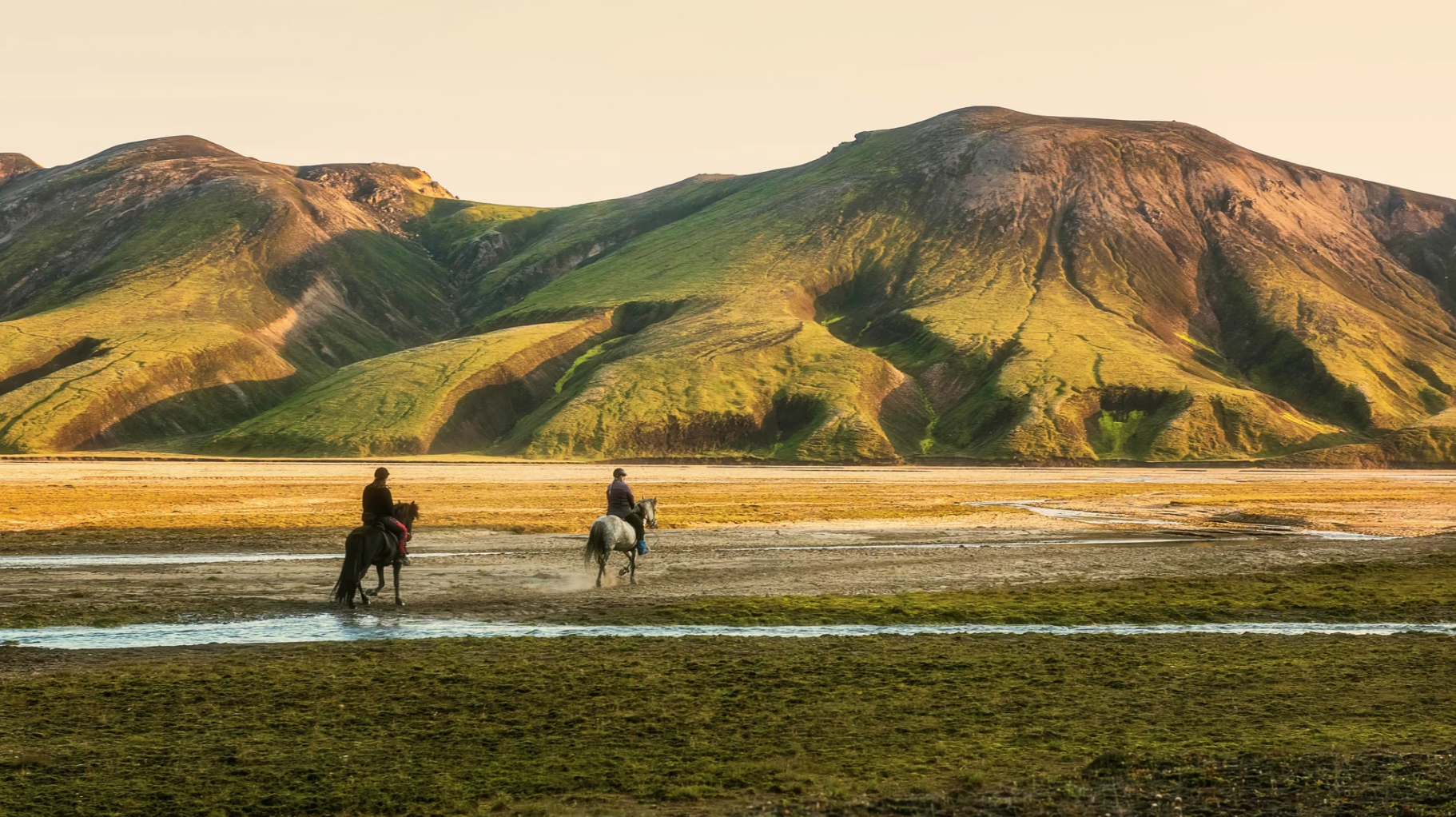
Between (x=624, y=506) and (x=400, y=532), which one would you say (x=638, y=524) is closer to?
(x=624, y=506)

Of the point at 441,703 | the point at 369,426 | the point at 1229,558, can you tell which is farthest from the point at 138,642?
the point at 369,426

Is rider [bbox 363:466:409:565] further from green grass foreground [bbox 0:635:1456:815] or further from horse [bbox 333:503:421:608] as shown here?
green grass foreground [bbox 0:635:1456:815]

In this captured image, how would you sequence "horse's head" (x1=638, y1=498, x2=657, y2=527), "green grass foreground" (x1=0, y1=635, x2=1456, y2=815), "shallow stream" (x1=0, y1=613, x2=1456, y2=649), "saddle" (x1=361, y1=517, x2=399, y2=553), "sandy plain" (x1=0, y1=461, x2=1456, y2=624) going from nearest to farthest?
"green grass foreground" (x1=0, y1=635, x2=1456, y2=815) < "shallow stream" (x1=0, y1=613, x2=1456, y2=649) < "saddle" (x1=361, y1=517, x2=399, y2=553) < "sandy plain" (x1=0, y1=461, x2=1456, y2=624) < "horse's head" (x1=638, y1=498, x2=657, y2=527)

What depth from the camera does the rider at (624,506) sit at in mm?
34812

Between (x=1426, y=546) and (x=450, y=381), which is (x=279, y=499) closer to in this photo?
(x=1426, y=546)

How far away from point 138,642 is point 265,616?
12.7 ft

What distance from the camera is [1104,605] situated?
98.5 ft

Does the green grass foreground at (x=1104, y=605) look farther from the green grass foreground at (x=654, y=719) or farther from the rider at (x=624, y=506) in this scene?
the rider at (x=624, y=506)

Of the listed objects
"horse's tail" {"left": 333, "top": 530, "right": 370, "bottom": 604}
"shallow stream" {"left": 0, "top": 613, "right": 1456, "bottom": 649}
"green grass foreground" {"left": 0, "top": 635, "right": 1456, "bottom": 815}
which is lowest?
"shallow stream" {"left": 0, "top": 613, "right": 1456, "bottom": 649}

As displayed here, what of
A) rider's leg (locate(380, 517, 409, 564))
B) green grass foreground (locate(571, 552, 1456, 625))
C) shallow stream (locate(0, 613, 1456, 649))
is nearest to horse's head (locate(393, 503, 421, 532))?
rider's leg (locate(380, 517, 409, 564))

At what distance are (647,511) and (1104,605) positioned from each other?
13.8 m

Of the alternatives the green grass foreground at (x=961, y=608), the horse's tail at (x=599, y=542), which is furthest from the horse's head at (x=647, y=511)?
the green grass foreground at (x=961, y=608)

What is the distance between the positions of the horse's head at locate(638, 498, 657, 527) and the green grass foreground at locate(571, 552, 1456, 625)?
556 cm

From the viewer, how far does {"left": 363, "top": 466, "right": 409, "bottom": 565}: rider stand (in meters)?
28.1
